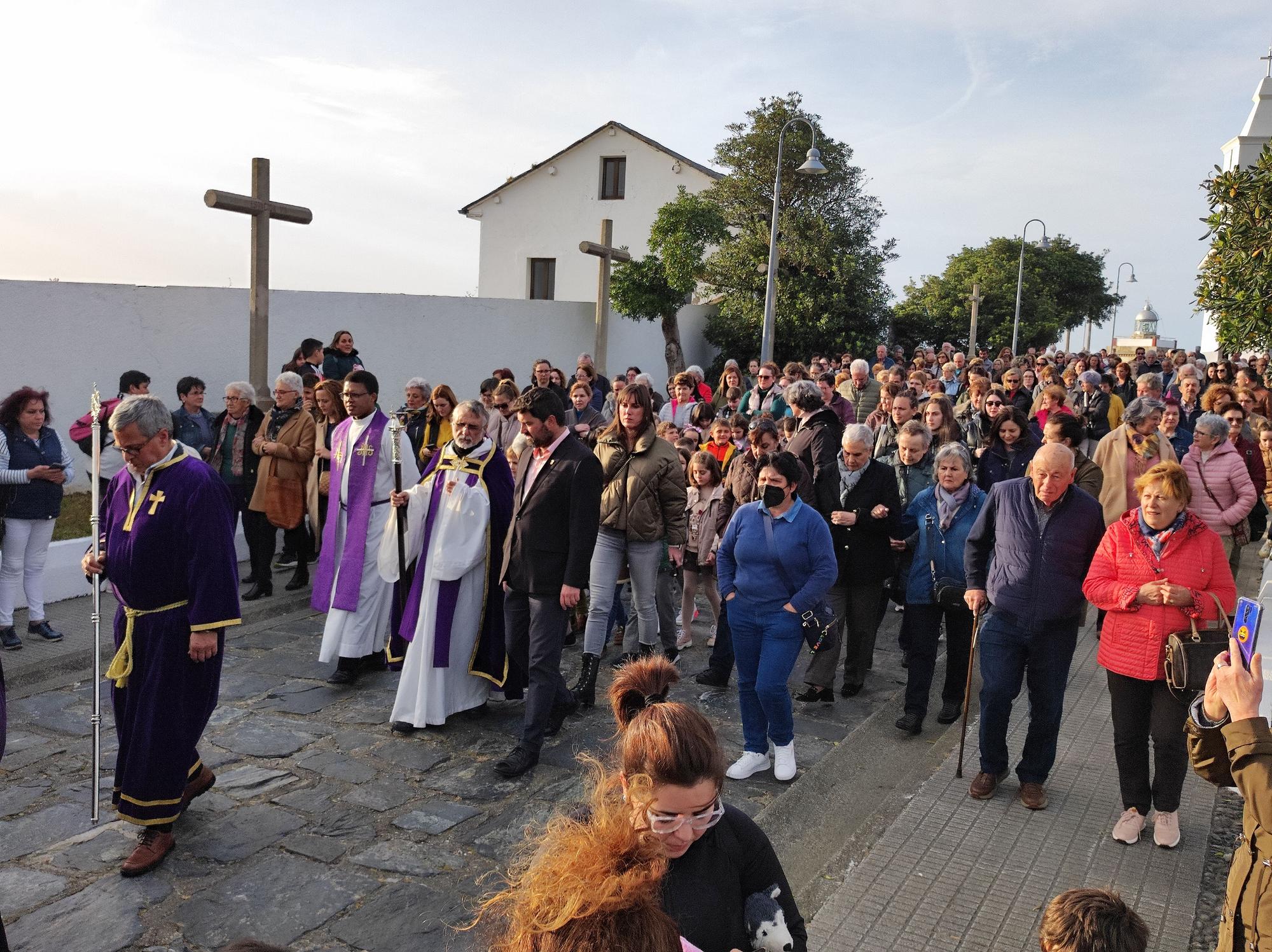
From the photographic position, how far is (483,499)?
6.55m

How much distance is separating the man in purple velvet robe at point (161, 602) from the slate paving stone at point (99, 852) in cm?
13

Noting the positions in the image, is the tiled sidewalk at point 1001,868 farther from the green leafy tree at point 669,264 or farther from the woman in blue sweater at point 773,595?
the green leafy tree at point 669,264

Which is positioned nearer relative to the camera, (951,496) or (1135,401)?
(951,496)

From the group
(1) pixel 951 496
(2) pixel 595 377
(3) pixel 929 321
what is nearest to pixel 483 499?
(1) pixel 951 496

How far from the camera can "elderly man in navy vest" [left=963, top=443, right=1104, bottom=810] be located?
534cm

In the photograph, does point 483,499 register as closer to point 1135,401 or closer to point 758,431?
point 758,431

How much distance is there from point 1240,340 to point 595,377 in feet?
24.7

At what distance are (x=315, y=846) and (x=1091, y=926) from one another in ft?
11.5

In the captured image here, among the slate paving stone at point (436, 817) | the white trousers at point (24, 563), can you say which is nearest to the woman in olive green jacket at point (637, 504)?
the slate paving stone at point (436, 817)

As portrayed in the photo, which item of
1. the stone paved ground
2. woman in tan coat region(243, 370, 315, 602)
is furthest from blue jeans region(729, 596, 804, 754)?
woman in tan coat region(243, 370, 315, 602)

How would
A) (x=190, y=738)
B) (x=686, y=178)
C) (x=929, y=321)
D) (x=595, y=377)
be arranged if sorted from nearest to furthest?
(x=190, y=738) < (x=595, y=377) < (x=686, y=178) < (x=929, y=321)

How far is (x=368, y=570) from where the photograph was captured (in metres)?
7.41

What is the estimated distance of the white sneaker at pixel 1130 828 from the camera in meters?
5.05

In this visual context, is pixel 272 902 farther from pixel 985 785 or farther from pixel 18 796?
pixel 985 785
